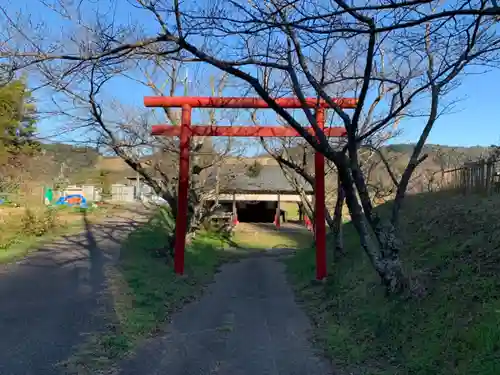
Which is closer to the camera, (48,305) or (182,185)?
(48,305)

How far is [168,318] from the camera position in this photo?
27.6ft

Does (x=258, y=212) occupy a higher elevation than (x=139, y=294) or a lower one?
higher

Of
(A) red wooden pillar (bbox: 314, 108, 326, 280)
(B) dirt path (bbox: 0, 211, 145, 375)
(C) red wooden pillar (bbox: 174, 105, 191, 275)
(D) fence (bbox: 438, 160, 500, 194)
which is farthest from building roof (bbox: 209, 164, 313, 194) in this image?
(B) dirt path (bbox: 0, 211, 145, 375)

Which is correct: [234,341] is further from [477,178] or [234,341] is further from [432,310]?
[477,178]

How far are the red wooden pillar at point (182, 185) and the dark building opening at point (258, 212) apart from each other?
2999 cm

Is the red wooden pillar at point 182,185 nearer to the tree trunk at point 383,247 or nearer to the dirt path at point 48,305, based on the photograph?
the dirt path at point 48,305

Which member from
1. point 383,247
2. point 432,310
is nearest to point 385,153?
point 383,247

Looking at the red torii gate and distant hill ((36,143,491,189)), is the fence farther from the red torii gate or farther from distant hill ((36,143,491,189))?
the red torii gate

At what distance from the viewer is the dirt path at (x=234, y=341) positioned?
567 centimetres

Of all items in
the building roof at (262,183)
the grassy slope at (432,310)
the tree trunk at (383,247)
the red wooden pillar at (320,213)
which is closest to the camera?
the grassy slope at (432,310)

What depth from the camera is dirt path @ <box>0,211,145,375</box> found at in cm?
552

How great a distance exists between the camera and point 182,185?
12.4 m

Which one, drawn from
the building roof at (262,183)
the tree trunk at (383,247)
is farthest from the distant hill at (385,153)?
the tree trunk at (383,247)

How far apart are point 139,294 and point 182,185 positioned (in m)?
3.83
